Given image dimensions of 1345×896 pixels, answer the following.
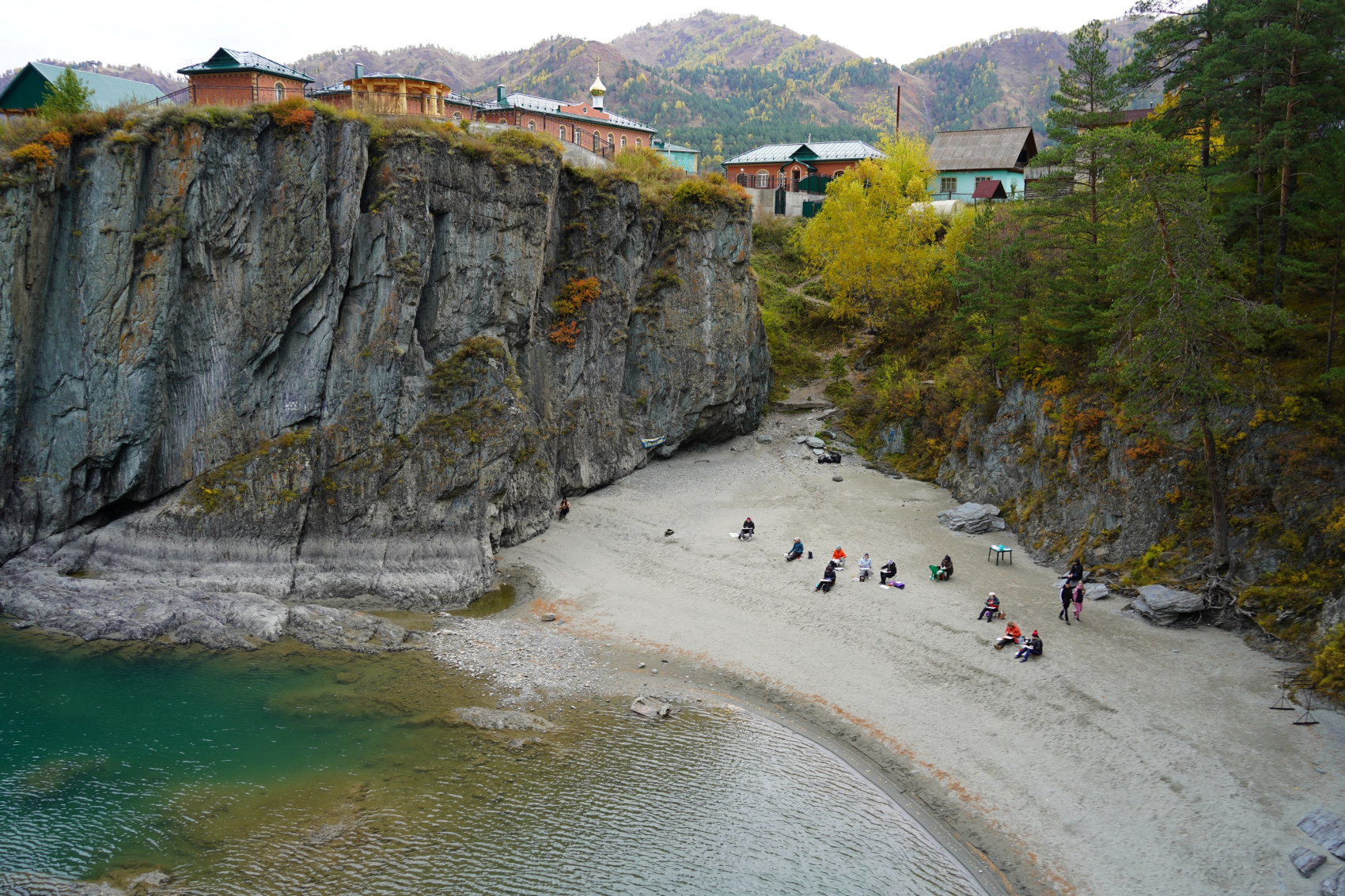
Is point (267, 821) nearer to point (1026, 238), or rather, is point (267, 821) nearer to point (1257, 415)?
point (1257, 415)

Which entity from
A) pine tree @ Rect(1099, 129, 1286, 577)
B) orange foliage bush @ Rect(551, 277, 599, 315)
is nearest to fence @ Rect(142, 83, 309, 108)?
orange foliage bush @ Rect(551, 277, 599, 315)

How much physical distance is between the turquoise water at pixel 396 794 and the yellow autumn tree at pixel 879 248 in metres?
34.8

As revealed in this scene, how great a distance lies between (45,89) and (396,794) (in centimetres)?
3375

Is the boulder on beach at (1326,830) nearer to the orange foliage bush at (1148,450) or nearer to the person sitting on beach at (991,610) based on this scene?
the person sitting on beach at (991,610)

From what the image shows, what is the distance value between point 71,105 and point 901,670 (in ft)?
117

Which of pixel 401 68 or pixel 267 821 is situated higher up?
pixel 401 68

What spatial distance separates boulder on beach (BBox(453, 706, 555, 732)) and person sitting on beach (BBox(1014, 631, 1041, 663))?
13.6 m

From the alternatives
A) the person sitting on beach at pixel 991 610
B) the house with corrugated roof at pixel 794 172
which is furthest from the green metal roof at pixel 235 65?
the house with corrugated roof at pixel 794 172

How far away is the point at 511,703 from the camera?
2327 centimetres

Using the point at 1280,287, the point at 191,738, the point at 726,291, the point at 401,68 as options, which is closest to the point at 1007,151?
the point at 726,291

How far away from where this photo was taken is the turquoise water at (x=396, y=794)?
17.1 meters

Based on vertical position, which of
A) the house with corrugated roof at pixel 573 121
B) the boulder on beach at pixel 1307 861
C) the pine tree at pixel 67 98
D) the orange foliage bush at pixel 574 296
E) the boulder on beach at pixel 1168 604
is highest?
the house with corrugated roof at pixel 573 121

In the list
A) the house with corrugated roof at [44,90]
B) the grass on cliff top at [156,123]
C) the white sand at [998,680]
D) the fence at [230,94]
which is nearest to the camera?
Answer: the white sand at [998,680]

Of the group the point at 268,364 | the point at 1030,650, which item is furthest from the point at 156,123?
the point at 1030,650
